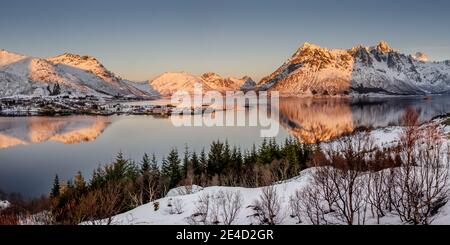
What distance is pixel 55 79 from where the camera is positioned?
10619 centimetres

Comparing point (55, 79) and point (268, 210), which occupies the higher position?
point (55, 79)

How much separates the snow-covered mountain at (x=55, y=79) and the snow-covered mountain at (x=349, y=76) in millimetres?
65895

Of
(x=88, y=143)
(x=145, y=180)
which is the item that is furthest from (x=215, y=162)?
(x=88, y=143)

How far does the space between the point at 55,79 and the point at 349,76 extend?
11623cm

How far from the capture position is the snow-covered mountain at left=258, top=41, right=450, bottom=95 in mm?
150000

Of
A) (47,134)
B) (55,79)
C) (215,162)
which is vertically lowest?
(215,162)

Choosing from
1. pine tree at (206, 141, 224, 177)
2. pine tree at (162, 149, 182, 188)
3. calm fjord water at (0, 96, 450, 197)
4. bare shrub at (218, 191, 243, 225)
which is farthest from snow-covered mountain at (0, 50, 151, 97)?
bare shrub at (218, 191, 243, 225)

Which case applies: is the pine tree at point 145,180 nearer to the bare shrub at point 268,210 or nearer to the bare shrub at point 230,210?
the bare shrub at point 230,210

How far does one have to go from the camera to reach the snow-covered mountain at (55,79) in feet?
289

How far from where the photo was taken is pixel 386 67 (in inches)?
7554

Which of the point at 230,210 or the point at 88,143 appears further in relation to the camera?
the point at 88,143

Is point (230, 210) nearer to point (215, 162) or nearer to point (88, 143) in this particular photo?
point (215, 162)
